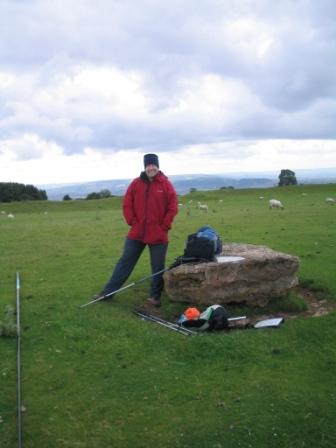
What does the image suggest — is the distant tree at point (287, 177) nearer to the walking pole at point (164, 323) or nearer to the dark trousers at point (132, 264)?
the dark trousers at point (132, 264)

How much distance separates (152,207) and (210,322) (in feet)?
9.92

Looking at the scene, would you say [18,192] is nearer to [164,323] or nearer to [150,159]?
[150,159]

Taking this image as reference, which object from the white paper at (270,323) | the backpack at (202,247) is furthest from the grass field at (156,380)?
the backpack at (202,247)

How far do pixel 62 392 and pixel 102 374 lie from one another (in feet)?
2.46

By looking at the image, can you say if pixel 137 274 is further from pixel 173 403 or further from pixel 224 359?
pixel 173 403

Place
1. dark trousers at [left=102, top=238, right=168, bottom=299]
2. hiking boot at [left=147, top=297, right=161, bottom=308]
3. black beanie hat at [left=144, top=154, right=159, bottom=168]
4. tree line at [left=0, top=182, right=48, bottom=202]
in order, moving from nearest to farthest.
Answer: black beanie hat at [left=144, top=154, right=159, bottom=168] → hiking boot at [left=147, top=297, right=161, bottom=308] → dark trousers at [left=102, top=238, right=168, bottom=299] → tree line at [left=0, top=182, right=48, bottom=202]

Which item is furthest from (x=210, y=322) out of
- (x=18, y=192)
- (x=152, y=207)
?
(x=18, y=192)

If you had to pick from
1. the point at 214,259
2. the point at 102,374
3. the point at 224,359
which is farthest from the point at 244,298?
the point at 102,374

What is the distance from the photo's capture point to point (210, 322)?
952cm

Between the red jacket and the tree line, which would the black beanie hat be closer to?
the red jacket

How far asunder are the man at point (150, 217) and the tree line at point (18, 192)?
77993 mm

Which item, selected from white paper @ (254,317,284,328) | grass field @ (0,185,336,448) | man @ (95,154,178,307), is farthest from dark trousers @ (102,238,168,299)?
white paper @ (254,317,284,328)

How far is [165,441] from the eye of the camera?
5.84 m

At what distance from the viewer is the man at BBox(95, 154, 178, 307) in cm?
1112
